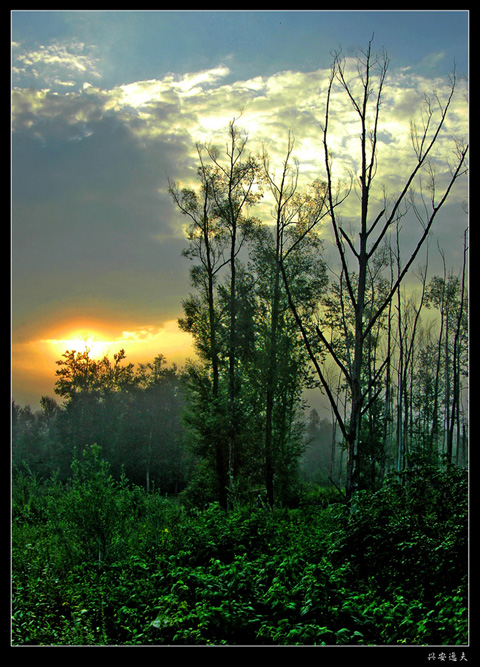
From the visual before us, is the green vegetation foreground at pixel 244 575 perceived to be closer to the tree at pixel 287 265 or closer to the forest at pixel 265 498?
the forest at pixel 265 498

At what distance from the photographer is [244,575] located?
5.06 metres

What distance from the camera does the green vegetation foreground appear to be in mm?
4043

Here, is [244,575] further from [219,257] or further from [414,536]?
[219,257]

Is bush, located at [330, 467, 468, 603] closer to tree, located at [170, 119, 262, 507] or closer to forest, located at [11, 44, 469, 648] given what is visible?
forest, located at [11, 44, 469, 648]

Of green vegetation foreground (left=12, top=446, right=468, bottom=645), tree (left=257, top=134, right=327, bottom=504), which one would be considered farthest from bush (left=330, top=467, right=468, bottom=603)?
tree (left=257, top=134, right=327, bottom=504)

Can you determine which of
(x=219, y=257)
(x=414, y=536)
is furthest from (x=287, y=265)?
(x=414, y=536)

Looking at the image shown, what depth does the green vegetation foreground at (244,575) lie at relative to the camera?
13.3 ft

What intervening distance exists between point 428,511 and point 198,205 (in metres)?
11.3

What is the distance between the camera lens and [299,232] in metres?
14.2

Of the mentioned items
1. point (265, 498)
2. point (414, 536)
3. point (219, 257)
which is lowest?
point (265, 498)

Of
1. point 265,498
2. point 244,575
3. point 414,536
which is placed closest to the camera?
point 244,575

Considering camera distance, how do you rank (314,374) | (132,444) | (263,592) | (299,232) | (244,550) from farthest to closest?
(132,444)
(314,374)
(299,232)
(244,550)
(263,592)
